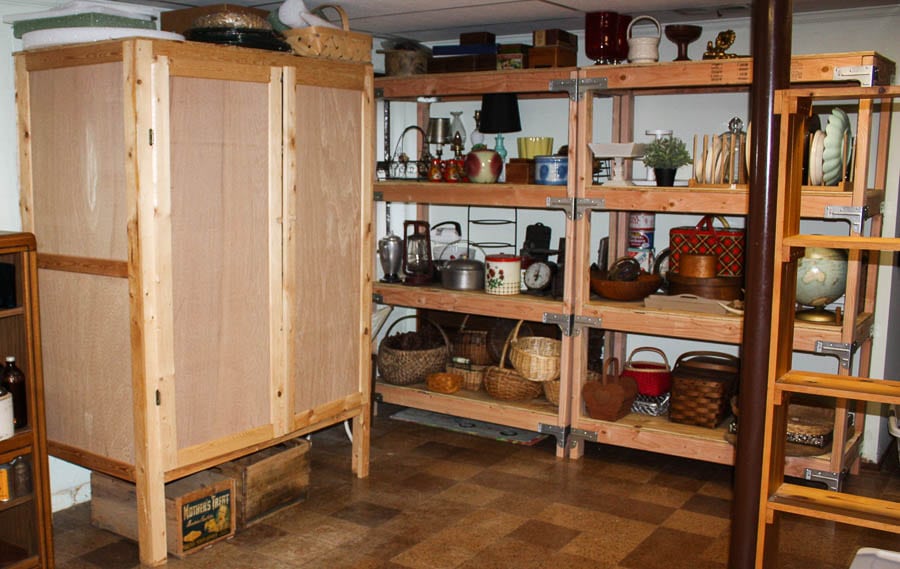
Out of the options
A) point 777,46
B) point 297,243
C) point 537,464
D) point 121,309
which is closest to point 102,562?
point 121,309

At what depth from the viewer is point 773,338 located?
2.65 meters

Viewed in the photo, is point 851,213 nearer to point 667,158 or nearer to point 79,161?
point 667,158

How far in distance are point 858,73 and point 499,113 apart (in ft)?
6.65

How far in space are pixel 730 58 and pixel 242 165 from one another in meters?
2.29

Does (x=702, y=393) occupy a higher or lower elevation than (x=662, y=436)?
higher

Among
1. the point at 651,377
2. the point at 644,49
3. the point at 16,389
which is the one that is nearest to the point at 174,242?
the point at 16,389

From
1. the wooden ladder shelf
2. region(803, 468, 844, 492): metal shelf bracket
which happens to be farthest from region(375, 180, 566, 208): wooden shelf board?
the wooden ladder shelf

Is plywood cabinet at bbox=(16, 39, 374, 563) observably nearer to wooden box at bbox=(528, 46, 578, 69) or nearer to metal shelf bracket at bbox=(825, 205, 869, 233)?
wooden box at bbox=(528, 46, 578, 69)

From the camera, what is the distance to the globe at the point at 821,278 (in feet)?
13.6

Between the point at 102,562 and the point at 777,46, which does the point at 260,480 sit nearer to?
the point at 102,562

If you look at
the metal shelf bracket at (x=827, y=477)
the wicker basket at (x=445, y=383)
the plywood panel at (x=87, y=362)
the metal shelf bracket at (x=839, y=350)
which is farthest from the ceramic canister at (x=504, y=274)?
the plywood panel at (x=87, y=362)

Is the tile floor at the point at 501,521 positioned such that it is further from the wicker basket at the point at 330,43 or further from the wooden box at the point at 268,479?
the wicker basket at the point at 330,43

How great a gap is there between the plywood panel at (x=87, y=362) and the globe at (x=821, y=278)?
3.00m

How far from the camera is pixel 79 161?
11.0 ft
